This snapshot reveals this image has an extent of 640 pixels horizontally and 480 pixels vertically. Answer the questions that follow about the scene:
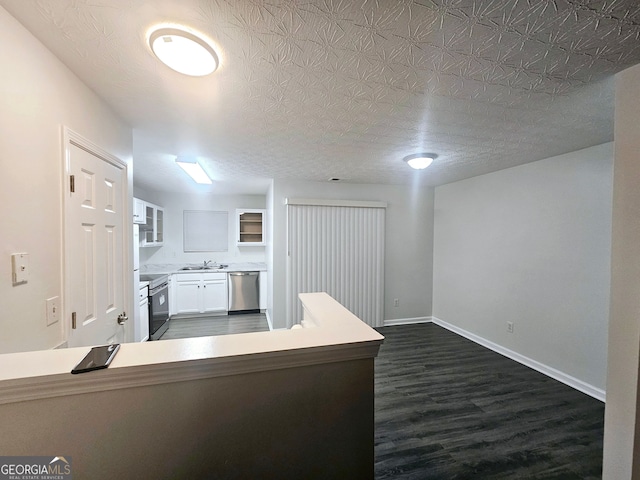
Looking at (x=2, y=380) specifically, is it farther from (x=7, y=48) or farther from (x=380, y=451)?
(x=380, y=451)

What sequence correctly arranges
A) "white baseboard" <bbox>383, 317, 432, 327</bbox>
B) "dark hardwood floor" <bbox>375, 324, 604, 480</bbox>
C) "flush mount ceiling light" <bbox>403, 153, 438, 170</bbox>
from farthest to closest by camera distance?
"white baseboard" <bbox>383, 317, 432, 327</bbox> → "flush mount ceiling light" <bbox>403, 153, 438, 170</bbox> → "dark hardwood floor" <bbox>375, 324, 604, 480</bbox>

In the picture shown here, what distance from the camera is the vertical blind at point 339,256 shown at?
3.87m

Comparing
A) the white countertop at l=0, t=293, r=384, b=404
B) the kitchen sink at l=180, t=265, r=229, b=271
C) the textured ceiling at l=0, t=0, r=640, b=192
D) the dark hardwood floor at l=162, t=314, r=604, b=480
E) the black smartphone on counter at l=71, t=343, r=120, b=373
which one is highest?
the textured ceiling at l=0, t=0, r=640, b=192

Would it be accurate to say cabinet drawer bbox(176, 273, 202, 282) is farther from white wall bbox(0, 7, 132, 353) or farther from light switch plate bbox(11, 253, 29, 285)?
light switch plate bbox(11, 253, 29, 285)

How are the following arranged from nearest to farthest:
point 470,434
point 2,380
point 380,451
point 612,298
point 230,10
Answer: point 2,380
point 230,10
point 612,298
point 380,451
point 470,434

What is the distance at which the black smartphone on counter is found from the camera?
28.2 inches

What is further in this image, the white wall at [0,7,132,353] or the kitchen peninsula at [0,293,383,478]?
the white wall at [0,7,132,353]

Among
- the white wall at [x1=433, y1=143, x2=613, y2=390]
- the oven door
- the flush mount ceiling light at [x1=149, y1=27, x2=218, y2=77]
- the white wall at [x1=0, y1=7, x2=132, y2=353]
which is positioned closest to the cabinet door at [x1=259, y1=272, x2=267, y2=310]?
the oven door

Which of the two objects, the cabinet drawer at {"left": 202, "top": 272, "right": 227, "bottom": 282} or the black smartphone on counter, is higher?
the black smartphone on counter

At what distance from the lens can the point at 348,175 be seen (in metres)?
3.56

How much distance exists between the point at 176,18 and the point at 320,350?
1339mm

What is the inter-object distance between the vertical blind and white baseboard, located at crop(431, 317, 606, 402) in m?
1.32

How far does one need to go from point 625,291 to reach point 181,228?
589 cm

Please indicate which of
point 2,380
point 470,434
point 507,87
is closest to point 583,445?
point 470,434
